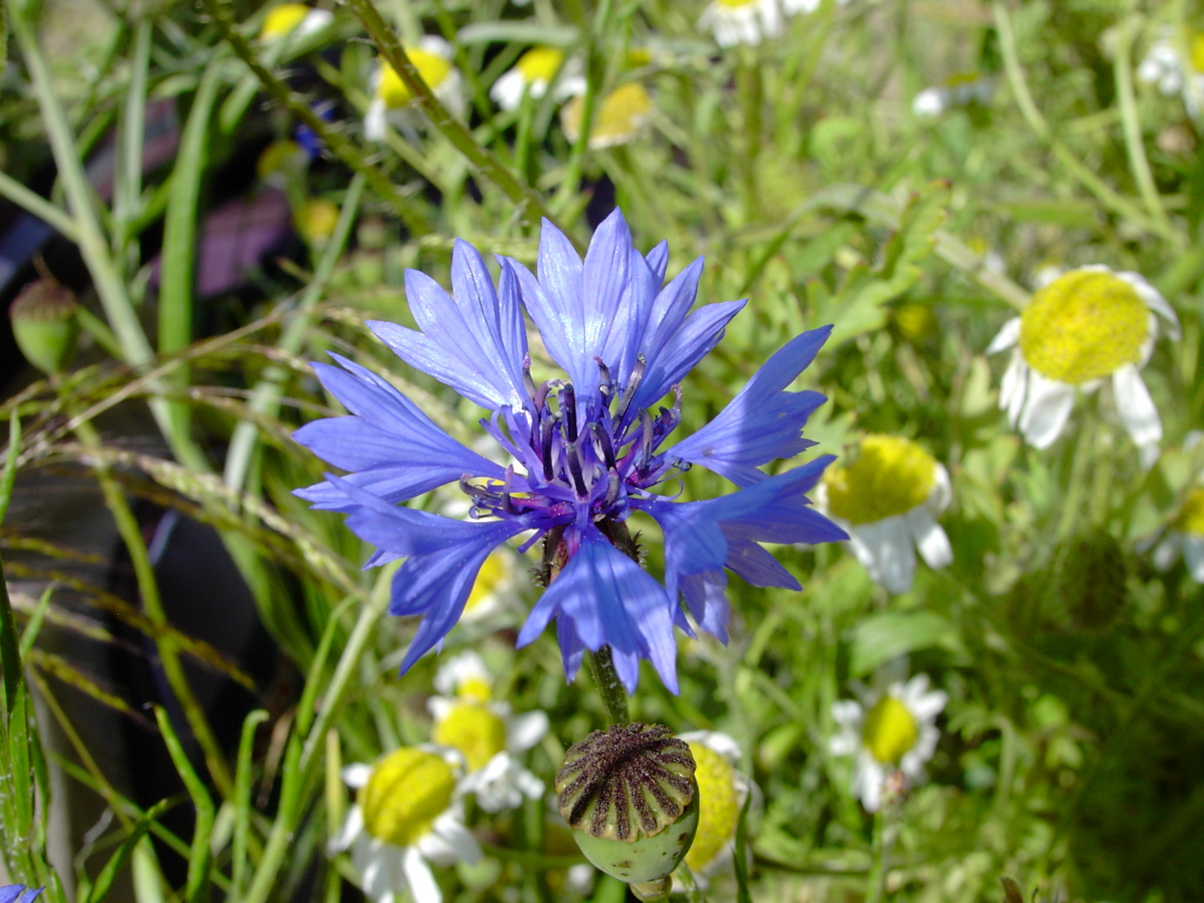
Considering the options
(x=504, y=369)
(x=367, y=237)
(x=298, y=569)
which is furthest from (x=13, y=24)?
(x=504, y=369)

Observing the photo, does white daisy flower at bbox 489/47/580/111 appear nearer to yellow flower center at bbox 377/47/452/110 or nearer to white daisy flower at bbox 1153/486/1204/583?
yellow flower center at bbox 377/47/452/110

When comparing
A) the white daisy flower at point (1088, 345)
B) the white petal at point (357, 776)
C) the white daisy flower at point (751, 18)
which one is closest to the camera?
the white daisy flower at point (1088, 345)

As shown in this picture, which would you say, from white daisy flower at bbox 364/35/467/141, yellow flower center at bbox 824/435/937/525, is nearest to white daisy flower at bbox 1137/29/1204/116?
yellow flower center at bbox 824/435/937/525

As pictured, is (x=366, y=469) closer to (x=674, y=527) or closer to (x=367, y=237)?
(x=674, y=527)

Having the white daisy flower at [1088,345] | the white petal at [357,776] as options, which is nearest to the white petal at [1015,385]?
the white daisy flower at [1088,345]

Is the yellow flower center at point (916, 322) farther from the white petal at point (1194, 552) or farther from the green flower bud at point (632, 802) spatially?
the green flower bud at point (632, 802)

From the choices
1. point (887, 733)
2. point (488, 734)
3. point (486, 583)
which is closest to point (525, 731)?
point (488, 734)

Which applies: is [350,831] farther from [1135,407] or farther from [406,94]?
[406,94]
